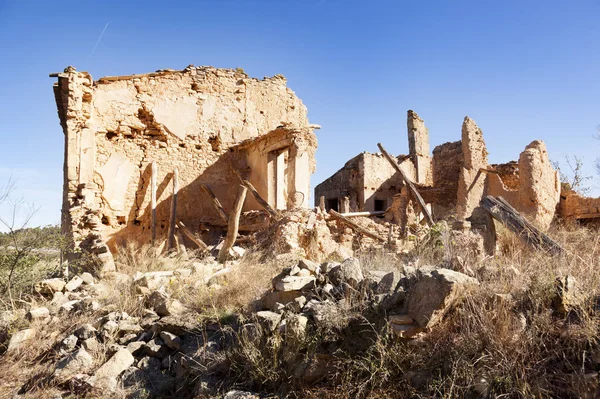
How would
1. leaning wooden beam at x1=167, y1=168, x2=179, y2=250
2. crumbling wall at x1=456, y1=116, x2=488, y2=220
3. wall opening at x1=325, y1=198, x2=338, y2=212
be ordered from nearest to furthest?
leaning wooden beam at x1=167, y1=168, x2=179, y2=250 < crumbling wall at x1=456, y1=116, x2=488, y2=220 < wall opening at x1=325, y1=198, x2=338, y2=212

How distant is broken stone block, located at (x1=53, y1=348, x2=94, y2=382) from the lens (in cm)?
442

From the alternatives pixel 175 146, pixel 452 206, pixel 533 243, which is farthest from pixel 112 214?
pixel 452 206

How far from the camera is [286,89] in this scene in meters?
14.7

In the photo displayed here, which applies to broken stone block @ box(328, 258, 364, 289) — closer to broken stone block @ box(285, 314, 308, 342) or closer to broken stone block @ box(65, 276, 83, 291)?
broken stone block @ box(285, 314, 308, 342)

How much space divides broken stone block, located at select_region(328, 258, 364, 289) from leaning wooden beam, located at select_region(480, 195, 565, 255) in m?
1.93

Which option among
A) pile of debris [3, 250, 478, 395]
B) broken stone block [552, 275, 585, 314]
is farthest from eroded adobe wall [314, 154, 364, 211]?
broken stone block [552, 275, 585, 314]

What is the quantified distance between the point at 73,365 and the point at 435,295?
3.77m

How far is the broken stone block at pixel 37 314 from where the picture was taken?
560cm

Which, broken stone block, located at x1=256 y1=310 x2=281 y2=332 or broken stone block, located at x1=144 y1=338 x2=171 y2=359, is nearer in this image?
broken stone block, located at x1=256 y1=310 x2=281 y2=332

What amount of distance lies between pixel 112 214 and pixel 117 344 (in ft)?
23.4

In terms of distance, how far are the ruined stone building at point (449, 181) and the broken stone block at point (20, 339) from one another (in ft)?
29.2

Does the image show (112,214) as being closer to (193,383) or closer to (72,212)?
(72,212)

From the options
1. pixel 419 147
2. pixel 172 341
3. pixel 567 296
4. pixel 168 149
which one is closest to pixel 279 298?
pixel 172 341

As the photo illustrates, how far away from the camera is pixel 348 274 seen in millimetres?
4480
